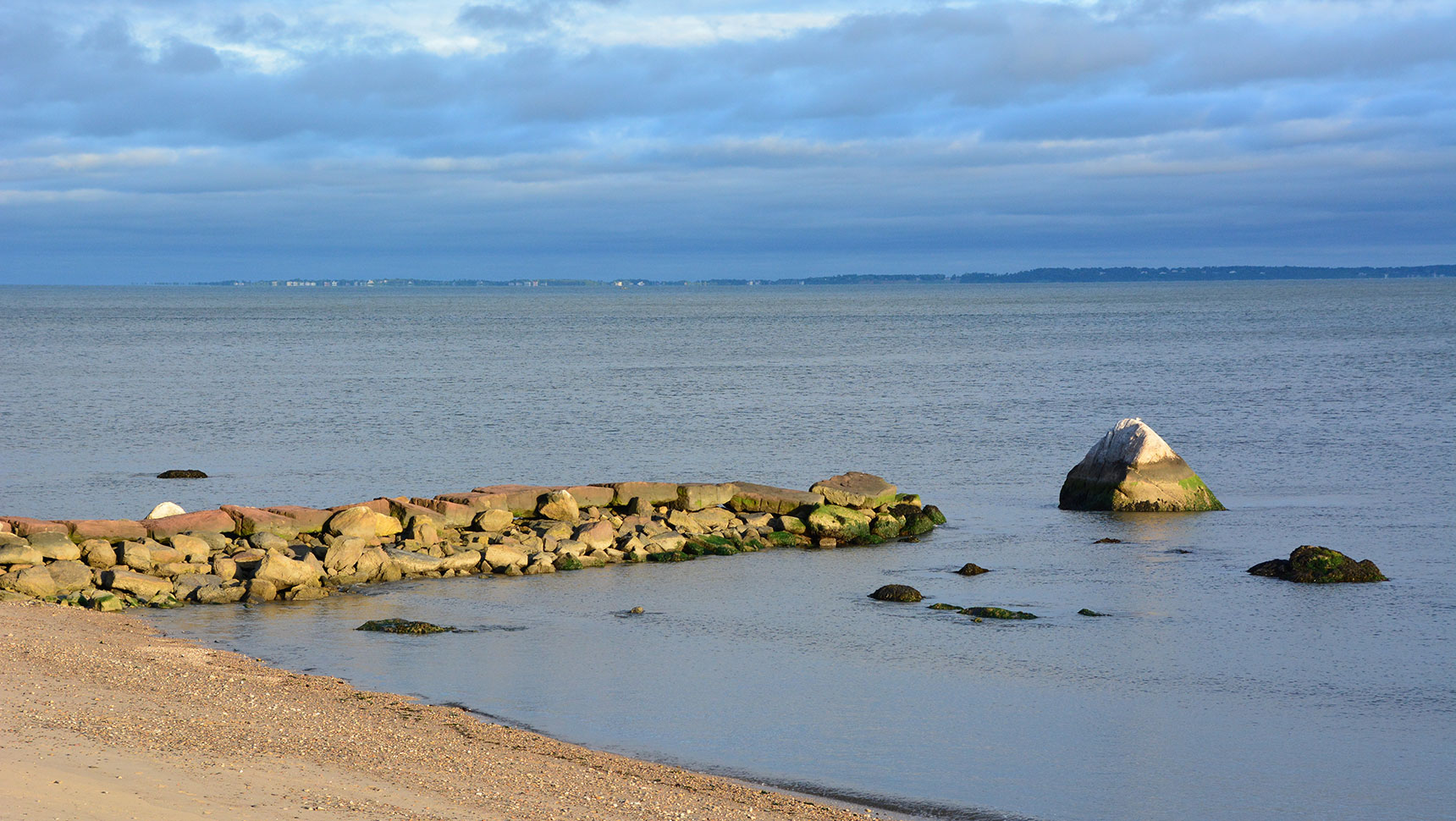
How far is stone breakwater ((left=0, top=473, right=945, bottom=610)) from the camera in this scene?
59.2 feet

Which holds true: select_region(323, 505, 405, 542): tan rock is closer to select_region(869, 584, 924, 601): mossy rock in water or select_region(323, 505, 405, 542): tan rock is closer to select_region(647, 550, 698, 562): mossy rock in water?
select_region(647, 550, 698, 562): mossy rock in water

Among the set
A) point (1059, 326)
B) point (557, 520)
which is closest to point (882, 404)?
point (557, 520)

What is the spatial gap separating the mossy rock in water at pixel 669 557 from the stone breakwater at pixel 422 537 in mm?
A: 23

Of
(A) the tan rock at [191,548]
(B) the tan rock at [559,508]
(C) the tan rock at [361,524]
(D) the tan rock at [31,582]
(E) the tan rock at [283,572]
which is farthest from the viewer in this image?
(B) the tan rock at [559,508]

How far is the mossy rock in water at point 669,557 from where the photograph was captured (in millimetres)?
21656

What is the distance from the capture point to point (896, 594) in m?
18.4

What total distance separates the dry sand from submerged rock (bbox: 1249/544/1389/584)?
1165 cm

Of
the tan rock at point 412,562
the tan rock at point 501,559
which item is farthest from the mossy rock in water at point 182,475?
the tan rock at point 501,559

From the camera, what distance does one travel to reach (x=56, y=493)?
88.3 ft

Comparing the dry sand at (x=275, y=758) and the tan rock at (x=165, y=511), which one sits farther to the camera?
the tan rock at (x=165, y=511)

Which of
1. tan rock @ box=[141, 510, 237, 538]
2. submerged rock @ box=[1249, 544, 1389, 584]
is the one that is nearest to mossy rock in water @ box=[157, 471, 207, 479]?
tan rock @ box=[141, 510, 237, 538]

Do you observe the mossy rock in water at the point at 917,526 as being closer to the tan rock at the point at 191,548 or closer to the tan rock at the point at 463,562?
the tan rock at the point at 463,562

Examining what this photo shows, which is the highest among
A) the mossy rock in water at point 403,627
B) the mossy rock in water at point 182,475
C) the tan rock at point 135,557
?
the tan rock at point 135,557

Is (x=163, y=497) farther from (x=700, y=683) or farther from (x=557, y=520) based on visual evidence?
(x=700, y=683)
